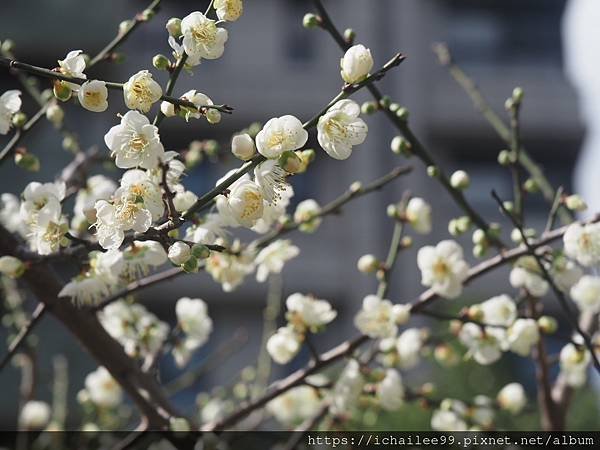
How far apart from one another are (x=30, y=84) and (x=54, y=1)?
586cm

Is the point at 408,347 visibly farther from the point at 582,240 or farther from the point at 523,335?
the point at 582,240

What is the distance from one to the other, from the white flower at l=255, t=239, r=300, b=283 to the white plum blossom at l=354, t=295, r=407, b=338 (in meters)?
0.17

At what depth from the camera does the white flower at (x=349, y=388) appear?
1268 mm

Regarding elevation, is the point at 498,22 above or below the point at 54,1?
below

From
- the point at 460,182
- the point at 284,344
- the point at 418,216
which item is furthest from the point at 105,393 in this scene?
the point at 460,182

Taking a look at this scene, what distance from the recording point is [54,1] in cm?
686

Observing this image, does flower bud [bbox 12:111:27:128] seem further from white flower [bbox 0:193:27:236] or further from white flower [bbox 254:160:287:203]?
white flower [bbox 254:160:287:203]

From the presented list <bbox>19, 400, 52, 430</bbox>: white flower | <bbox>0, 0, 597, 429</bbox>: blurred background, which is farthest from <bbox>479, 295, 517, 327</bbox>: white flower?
<bbox>0, 0, 597, 429</bbox>: blurred background

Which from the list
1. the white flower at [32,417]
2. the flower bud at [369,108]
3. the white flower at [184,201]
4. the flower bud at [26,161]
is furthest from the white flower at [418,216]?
the white flower at [32,417]

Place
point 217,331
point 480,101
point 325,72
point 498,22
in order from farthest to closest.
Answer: point 498,22, point 325,72, point 217,331, point 480,101

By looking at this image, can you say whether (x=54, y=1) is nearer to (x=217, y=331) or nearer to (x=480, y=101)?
(x=217, y=331)

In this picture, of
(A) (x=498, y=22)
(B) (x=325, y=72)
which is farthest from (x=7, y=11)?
(A) (x=498, y=22)

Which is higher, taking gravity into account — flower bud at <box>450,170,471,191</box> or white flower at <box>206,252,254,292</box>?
white flower at <box>206,252,254,292</box>

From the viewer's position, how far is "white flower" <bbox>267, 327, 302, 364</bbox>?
4.48 ft
